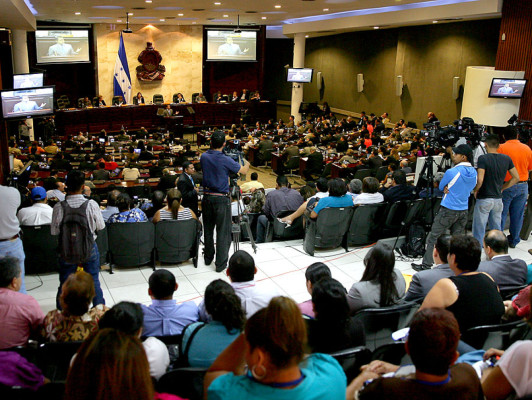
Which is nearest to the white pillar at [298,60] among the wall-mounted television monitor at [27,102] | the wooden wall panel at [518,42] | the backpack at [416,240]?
the wooden wall panel at [518,42]

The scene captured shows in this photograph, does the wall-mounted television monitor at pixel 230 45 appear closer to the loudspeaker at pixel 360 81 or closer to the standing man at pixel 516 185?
the loudspeaker at pixel 360 81

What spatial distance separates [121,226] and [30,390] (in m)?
3.45

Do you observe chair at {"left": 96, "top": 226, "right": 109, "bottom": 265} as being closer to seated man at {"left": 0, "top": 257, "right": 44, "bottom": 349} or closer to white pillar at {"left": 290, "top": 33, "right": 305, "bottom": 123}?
seated man at {"left": 0, "top": 257, "right": 44, "bottom": 349}

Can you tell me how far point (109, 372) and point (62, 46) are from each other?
66.0 feet

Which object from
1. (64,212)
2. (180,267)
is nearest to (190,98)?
(180,267)

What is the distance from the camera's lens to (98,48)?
66.7ft

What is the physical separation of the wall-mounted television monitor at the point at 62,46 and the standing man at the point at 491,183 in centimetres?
1725

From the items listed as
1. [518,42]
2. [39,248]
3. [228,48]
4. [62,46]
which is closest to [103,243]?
[39,248]

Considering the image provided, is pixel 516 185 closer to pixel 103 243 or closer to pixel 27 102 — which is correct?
pixel 103 243

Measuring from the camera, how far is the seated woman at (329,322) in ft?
9.59

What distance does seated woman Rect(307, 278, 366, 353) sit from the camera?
9.59 ft

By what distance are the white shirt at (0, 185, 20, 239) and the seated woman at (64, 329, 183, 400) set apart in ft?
9.97

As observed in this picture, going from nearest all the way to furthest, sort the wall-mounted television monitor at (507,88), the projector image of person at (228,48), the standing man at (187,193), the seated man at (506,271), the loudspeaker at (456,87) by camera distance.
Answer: the seated man at (506,271)
the standing man at (187,193)
the wall-mounted television monitor at (507,88)
the loudspeaker at (456,87)
the projector image of person at (228,48)

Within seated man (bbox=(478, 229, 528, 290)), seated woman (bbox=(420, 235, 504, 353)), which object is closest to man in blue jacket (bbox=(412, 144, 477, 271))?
seated man (bbox=(478, 229, 528, 290))
